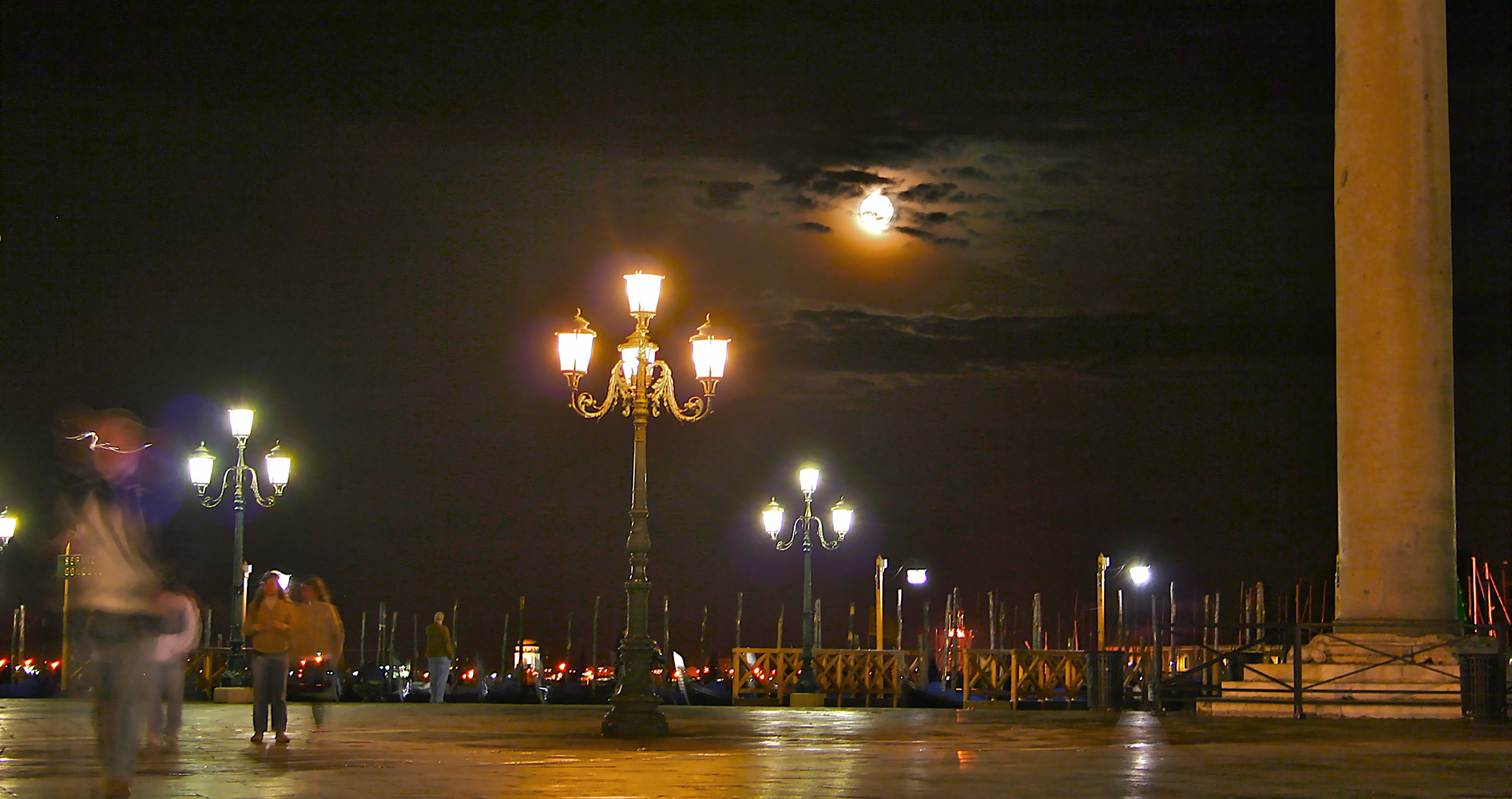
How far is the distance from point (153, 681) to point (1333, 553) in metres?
62.2

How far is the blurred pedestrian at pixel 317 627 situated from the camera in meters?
16.1

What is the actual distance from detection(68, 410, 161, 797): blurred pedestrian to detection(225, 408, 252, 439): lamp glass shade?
19.5m

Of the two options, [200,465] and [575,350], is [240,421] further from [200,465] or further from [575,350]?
[575,350]

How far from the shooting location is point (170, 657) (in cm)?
1196

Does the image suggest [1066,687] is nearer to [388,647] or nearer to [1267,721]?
[1267,721]

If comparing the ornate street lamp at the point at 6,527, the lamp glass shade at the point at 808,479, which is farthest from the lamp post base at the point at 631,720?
the ornate street lamp at the point at 6,527

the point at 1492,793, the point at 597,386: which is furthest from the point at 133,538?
the point at 597,386

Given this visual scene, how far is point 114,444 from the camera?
905 centimetres

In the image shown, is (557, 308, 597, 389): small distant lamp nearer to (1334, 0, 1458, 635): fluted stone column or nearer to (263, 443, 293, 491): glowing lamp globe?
(1334, 0, 1458, 635): fluted stone column

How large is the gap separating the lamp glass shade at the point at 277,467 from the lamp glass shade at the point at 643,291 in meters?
12.8

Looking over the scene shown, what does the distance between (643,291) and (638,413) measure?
1304 mm

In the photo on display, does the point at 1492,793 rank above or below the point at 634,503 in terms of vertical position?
below

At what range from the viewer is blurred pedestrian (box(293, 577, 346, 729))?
1611 cm

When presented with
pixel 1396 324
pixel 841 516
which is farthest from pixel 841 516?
pixel 1396 324
